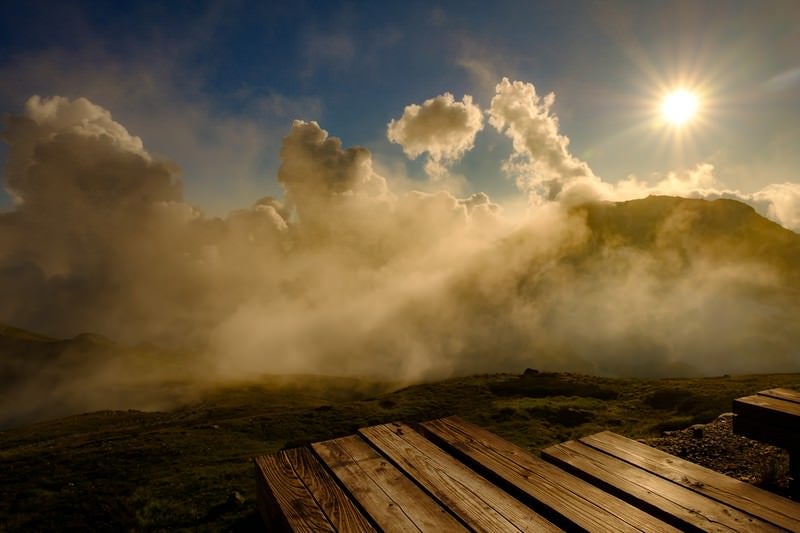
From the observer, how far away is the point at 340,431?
2681cm

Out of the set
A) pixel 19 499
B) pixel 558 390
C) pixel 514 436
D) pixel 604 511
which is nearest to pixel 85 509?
pixel 19 499

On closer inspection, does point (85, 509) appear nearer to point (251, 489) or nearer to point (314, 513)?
point (251, 489)

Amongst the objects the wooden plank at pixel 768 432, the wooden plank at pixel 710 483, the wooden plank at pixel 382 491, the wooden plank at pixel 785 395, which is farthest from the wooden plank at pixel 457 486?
the wooden plank at pixel 785 395

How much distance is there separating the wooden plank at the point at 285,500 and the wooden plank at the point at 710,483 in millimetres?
3440

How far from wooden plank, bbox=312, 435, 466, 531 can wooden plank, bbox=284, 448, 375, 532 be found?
85 mm

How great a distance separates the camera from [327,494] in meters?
4.28

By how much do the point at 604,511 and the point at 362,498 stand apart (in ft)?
7.11

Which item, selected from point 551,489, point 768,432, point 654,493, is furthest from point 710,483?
point 768,432

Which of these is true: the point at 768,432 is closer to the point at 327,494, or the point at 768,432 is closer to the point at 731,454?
the point at 327,494

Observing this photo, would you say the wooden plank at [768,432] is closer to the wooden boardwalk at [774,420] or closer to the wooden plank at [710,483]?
the wooden boardwalk at [774,420]

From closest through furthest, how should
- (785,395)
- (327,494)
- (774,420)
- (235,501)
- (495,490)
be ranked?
(495,490)
(327,494)
(774,420)
(785,395)
(235,501)

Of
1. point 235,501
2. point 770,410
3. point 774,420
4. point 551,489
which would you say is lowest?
point 235,501

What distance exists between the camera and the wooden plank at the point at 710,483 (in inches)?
150

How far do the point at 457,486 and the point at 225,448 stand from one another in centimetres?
2270
